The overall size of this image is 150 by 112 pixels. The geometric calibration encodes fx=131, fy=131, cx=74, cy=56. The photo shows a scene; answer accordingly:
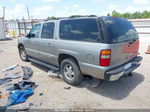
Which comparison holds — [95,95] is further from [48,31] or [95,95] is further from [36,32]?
[36,32]

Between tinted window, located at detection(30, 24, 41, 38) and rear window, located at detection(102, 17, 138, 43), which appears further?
tinted window, located at detection(30, 24, 41, 38)

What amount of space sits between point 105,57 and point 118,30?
33.1 inches

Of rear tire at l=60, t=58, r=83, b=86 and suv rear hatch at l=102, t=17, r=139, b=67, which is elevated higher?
suv rear hatch at l=102, t=17, r=139, b=67

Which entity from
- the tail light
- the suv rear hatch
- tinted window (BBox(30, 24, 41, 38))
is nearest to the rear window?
the suv rear hatch

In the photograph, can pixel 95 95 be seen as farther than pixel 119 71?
Yes

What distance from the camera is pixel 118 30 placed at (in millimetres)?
3266

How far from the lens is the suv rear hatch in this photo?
301 cm

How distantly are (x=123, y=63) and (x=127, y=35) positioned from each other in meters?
0.77

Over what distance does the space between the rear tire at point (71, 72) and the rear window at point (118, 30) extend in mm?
1308

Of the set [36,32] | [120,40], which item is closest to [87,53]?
[120,40]

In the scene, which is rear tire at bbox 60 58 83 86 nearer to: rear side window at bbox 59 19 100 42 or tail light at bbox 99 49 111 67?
rear side window at bbox 59 19 100 42

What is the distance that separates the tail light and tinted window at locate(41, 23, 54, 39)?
2.02m

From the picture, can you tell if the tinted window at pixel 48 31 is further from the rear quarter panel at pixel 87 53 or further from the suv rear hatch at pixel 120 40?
the suv rear hatch at pixel 120 40

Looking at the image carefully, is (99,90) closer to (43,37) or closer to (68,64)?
(68,64)
